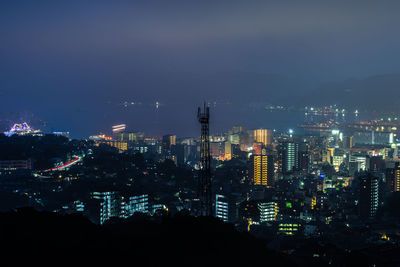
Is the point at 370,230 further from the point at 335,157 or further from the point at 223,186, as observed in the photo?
the point at 335,157

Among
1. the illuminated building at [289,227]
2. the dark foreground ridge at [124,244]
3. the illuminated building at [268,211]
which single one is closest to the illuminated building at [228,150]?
the illuminated building at [268,211]

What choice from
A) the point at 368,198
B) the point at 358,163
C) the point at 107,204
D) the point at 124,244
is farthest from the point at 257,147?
the point at 124,244

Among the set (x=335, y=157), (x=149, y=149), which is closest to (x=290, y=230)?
(x=335, y=157)

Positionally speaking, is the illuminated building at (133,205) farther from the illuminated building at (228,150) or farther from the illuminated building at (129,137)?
the illuminated building at (129,137)

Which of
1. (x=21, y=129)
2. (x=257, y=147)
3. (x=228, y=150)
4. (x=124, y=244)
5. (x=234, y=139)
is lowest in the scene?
(x=228, y=150)

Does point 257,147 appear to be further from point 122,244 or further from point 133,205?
point 122,244

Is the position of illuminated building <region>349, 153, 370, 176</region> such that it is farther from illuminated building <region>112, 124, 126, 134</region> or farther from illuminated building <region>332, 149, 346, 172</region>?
illuminated building <region>112, 124, 126, 134</region>

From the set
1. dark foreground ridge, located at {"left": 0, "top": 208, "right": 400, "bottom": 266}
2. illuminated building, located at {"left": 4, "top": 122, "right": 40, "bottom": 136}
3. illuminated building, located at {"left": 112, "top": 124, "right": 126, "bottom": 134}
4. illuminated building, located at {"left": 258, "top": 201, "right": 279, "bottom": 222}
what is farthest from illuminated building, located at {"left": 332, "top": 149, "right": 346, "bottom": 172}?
illuminated building, located at {"left": 112, "top": 124, "right": 126, "bottom": 134}
